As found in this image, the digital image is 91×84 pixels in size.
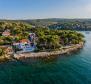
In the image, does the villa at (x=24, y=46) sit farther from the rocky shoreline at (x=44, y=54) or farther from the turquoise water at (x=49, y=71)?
the turquoise water at (x=49, y=71)

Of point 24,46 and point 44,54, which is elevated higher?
point 24,46

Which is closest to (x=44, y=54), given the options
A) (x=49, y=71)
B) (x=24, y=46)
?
(x=24, y=46)

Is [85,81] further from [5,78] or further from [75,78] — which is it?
[5,78]

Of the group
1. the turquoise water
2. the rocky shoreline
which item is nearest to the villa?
the rocky shoreline

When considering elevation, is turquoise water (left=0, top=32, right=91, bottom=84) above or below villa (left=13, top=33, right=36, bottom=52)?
below

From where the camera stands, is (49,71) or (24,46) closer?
(49,71)

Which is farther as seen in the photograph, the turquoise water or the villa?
the villa

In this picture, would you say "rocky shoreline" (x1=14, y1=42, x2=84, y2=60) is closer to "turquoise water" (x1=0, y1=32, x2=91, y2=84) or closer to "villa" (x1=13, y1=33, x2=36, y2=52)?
"turquoise water" (x1=0, y1=32, x2=91, y2=84)

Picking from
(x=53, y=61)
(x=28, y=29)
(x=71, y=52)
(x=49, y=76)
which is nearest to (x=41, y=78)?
(x=49, y=76)

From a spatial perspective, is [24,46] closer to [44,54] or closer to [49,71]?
[44,54]
